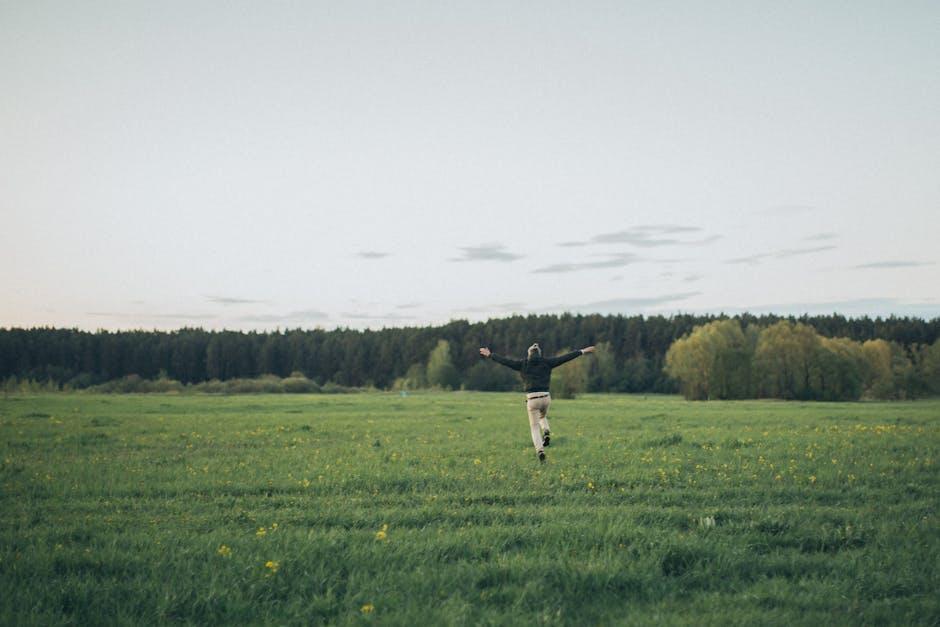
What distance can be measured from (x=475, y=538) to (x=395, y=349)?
6361 inches

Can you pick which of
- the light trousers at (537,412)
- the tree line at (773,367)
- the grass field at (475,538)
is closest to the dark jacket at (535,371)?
the light trousers at (537,412)

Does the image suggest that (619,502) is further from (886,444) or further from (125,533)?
(886,444)

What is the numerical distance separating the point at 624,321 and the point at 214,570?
161 m

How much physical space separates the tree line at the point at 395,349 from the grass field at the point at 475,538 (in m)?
116

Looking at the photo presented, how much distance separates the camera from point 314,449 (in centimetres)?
2073

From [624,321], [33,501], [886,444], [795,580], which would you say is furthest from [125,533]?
[624,321]

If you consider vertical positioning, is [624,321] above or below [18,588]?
above

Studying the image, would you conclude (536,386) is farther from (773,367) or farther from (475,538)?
(773,367)

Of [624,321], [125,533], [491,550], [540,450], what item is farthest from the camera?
[624,321]

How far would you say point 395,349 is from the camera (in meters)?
170

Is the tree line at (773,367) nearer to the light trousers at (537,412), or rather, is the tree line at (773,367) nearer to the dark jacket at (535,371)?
the dark jacket at (535,371)

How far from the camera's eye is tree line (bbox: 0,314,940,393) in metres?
140

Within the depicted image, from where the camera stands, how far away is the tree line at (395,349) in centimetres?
13962

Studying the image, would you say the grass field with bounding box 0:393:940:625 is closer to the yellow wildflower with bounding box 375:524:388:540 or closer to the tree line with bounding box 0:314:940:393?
the yellow wildflower with bounding box 375:524:388:540
